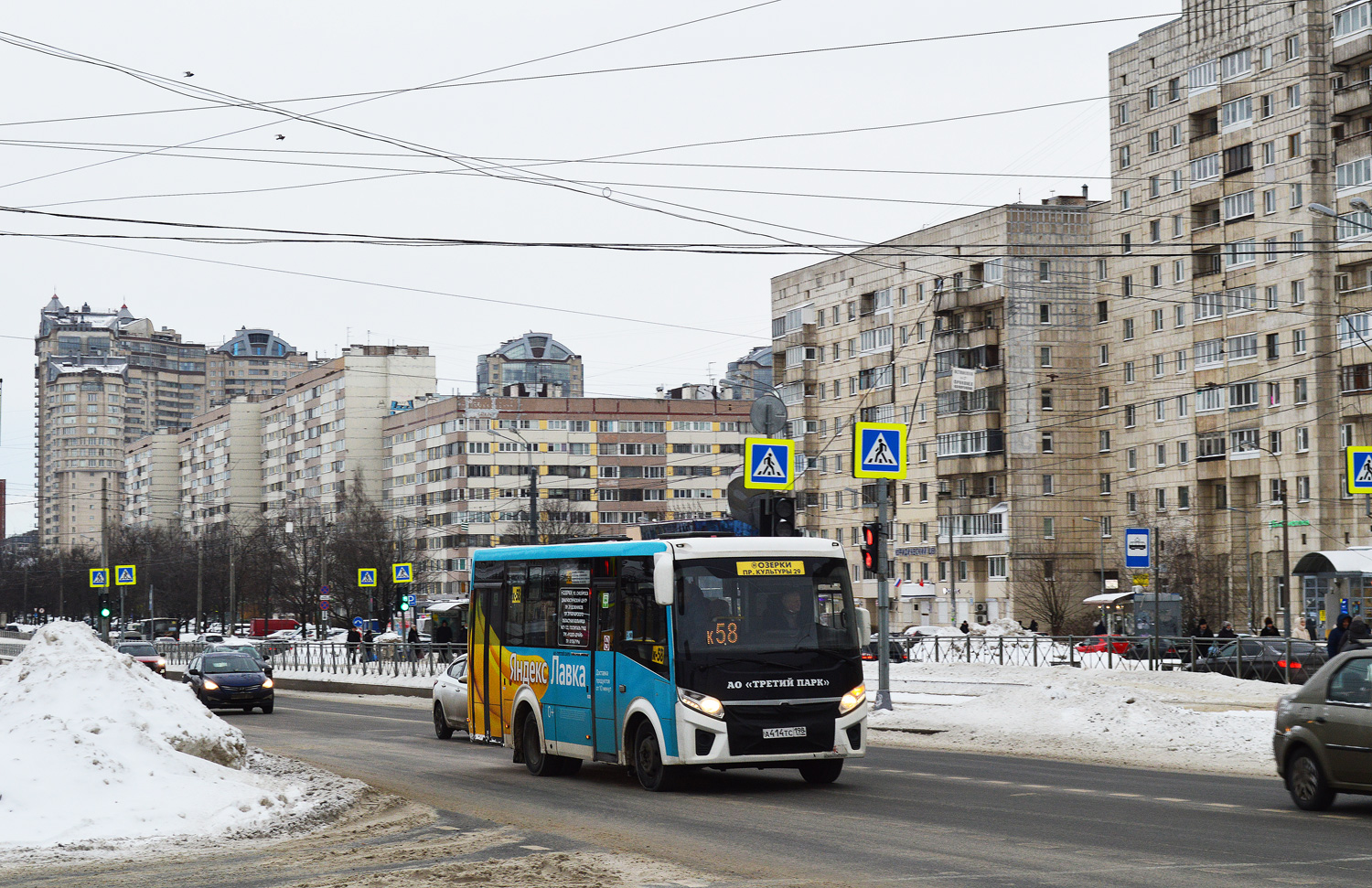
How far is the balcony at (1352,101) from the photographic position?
7000 centimetres

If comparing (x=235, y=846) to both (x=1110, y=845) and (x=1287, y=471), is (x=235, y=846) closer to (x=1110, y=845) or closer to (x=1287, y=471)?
(x=1110, y=845)

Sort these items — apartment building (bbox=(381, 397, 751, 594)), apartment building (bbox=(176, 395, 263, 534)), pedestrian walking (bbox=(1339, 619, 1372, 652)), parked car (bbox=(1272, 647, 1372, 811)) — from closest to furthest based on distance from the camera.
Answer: parked car (bbox=(1272, 647, 1372, 811)) → pedestrian walking (bbox=(1339, 619, 1372, 652)) → apartment building (bbox=(381, 397, 751, 594)) → apartment building (bbox=(176, 395, 263, 534))

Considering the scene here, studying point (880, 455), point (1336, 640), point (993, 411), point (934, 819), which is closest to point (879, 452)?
point (880, 455)

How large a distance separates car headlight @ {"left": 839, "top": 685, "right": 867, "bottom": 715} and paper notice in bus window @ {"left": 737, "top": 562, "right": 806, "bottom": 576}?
50.9 inches

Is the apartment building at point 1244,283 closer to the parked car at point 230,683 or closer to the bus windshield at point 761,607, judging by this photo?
the parked car at point 230,683

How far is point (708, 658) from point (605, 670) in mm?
1608

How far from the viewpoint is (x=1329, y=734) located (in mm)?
14078

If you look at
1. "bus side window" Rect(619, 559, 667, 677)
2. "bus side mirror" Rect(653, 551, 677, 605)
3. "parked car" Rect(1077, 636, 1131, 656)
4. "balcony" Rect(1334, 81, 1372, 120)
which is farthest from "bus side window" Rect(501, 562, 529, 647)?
"balcony" Rect(1334, 81, 1372, 120)

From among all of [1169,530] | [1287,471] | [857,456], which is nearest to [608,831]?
[857,456]

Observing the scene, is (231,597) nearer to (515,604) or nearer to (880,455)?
(880,455)

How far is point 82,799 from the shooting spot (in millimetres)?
13359

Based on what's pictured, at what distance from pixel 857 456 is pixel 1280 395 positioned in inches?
Answer: 2117

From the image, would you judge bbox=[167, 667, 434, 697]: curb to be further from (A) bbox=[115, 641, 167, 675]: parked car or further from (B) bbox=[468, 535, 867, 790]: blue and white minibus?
(B) bbox=[468, 535, 867, 790]: blue and white minibus

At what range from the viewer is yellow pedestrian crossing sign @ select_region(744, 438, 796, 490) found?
87.9 feet
